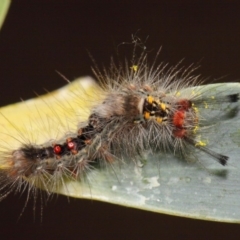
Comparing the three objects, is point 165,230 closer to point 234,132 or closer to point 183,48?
point 183,48

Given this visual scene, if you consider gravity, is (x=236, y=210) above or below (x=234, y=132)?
below

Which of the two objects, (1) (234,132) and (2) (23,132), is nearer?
(1) (234,132)

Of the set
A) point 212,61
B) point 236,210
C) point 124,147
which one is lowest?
point 236,210

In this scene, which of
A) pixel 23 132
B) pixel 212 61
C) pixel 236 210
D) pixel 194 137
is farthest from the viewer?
pixel 212 61

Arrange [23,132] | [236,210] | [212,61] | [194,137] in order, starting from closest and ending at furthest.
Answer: [236,210] < [194,137] < [23,132] < [212,61]

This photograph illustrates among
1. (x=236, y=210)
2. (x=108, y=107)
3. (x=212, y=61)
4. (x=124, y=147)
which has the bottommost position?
(x=236, y=210)

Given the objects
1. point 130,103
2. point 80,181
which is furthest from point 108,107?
point 80,181

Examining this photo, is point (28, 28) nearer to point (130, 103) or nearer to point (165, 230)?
point (165, 230)

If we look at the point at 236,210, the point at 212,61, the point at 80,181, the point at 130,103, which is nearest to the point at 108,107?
the point at 130,103

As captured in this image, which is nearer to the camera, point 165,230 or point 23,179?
point 23,179
